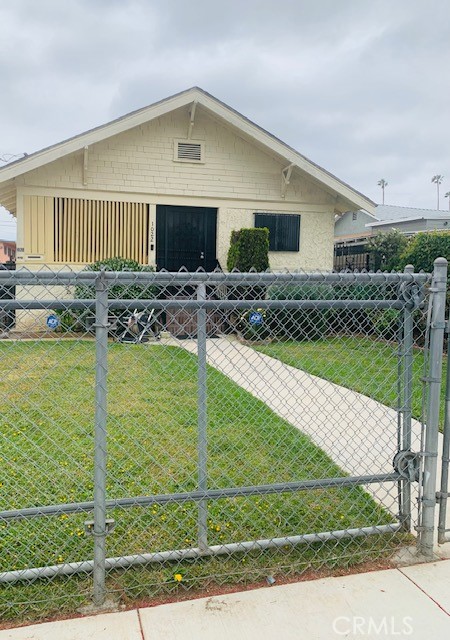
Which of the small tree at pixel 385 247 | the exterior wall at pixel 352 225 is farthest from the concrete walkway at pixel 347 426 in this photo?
the exterior wall at pixel 352 225

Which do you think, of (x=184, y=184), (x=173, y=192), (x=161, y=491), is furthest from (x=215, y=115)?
(x=161, y=491)

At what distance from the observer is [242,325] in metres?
10.8

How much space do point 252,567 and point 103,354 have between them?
4.67 feet

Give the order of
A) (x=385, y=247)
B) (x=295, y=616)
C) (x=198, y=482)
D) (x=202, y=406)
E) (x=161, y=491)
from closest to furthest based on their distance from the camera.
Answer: (x=295, y=616) < (x=202, y=406) < (x=198, y=482) < (x=161, y=491) < (x=385, y=247)

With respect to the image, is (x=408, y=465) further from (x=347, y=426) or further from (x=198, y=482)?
(x=347, y=426)

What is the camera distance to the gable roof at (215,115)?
10.8 metres

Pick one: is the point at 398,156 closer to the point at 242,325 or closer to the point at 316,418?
the point at 242,325

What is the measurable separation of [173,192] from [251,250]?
7.58 feet

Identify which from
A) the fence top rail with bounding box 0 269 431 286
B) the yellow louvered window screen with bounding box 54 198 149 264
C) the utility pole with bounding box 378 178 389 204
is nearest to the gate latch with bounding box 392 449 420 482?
the fence top rail with bounding box 0 269 431 286

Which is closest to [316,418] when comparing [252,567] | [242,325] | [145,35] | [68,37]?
[252,567]

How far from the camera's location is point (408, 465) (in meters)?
3.05

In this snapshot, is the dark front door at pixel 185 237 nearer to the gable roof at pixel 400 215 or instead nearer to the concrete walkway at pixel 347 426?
the concrete walkway at pixel 347 426

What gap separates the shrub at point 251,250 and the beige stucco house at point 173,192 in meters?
0.90

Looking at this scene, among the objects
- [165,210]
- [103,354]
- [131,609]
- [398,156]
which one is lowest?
[131,609]
